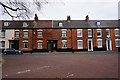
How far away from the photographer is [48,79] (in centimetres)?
451

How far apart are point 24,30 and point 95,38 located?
18444mm

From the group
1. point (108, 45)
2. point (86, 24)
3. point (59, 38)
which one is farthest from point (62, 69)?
point (108, 45)

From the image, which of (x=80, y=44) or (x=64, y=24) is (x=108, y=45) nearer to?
(x=80, y=44)

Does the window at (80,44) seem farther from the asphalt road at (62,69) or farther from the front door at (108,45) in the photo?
the asphalt road at (62,69)

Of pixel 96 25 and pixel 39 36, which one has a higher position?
pixel 96 25

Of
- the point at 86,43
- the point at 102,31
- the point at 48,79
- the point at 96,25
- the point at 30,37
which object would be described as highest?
the point at 96,25

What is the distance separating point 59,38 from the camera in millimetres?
23094

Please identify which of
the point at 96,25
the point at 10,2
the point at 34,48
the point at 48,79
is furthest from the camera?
the point at 96,25

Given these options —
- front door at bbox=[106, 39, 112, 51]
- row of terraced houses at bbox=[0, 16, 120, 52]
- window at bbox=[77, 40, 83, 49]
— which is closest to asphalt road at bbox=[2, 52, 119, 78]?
row of terraced houses at bbox=[0, 16, 120, 52]

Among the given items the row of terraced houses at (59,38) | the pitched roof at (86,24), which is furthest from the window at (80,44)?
the pitched roof at (86,24)

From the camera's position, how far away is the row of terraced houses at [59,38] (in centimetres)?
2292

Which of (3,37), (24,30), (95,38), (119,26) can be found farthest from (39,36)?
(119,26)

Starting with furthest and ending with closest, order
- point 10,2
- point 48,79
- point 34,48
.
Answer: point 34,48
point 10,2
point 48,79

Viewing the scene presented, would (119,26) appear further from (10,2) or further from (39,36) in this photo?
(10,2)
